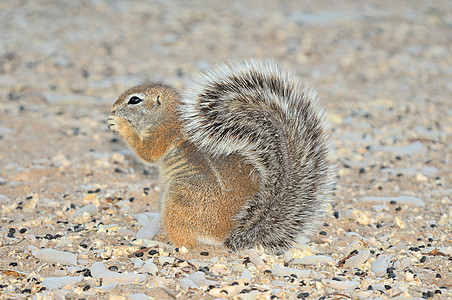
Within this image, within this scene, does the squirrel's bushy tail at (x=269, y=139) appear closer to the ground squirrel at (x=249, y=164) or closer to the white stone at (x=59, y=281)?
the ground squirrel at (x=249, y=164)

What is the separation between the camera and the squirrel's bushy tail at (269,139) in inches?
139

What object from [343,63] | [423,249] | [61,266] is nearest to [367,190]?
[423,249]

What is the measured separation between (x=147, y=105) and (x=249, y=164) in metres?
1.08

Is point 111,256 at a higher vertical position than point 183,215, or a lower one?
lower

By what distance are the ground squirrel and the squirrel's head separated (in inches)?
18.8

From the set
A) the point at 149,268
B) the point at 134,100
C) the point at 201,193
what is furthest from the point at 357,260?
the point at 134,100

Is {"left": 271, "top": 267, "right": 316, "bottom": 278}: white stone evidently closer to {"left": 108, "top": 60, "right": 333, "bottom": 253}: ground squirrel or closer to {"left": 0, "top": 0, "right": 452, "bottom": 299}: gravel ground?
{"left": 0, "top": 0, "right": 452, "bottom": 299}: gravel ground

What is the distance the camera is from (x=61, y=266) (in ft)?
11.9

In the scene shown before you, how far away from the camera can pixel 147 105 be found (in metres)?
4.35

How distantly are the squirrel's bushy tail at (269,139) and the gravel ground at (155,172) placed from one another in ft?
0.87

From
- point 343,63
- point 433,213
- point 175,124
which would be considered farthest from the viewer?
point 343,63

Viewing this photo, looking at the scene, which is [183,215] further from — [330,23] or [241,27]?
[330,23]

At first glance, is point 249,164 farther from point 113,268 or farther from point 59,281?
point 59,281

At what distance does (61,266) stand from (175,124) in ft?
4.19
